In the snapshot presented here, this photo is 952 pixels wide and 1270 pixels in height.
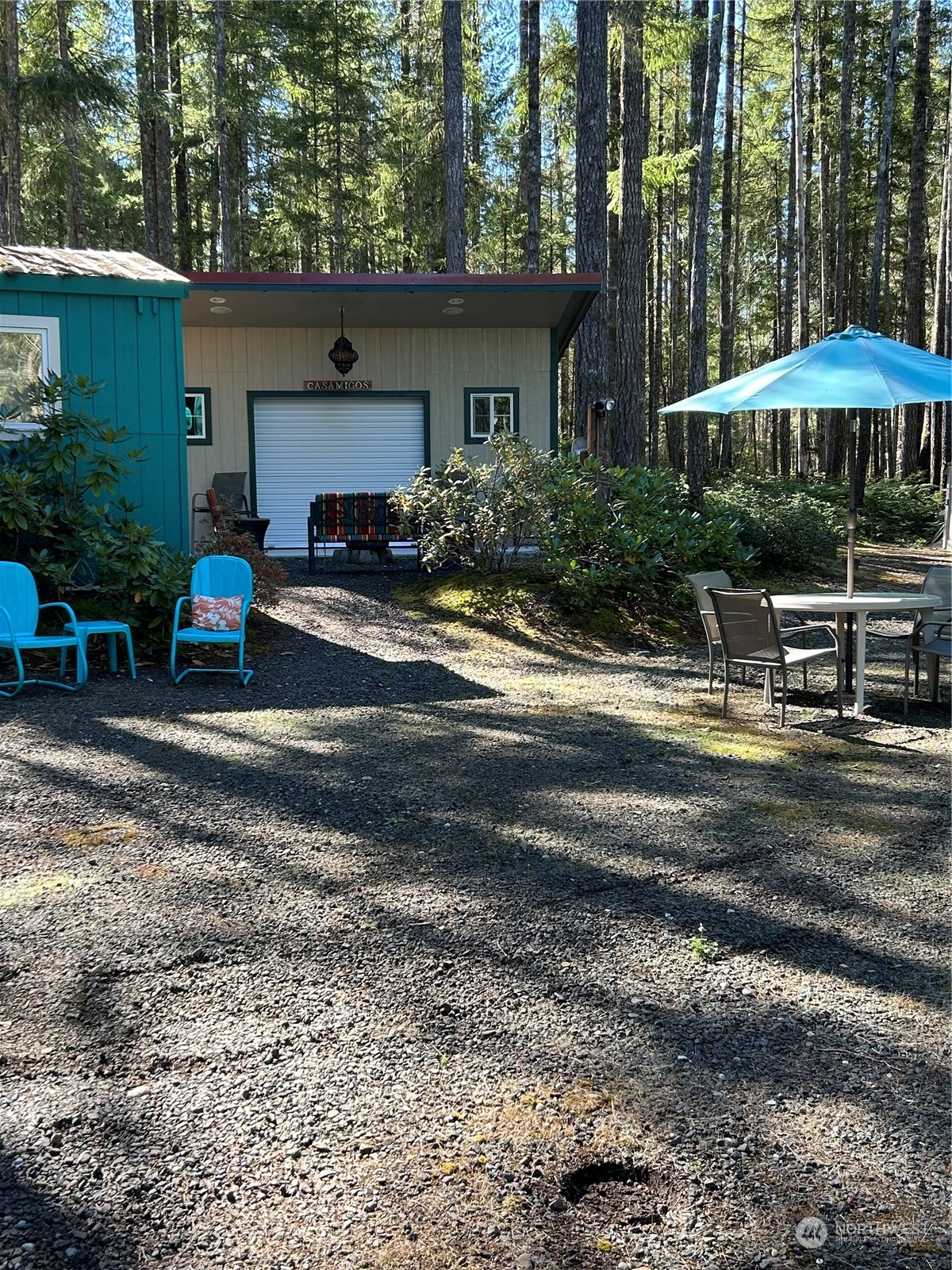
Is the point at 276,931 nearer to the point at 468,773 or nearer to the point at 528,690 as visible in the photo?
the point at 468,773

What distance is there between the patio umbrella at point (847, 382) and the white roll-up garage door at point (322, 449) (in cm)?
896

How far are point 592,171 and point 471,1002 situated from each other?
13075 millimetres

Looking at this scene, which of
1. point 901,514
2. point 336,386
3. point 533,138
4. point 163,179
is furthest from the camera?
point 163,179

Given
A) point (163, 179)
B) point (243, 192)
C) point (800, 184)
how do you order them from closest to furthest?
point (163, 179), point (800, 184), point (243, 192)

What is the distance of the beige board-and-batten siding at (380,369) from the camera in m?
15.4

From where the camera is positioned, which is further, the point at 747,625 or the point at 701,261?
the point at 701,261

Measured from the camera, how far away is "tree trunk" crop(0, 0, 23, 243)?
16875mm

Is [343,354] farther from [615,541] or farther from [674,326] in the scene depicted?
[674,326]

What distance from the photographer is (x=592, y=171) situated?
1396cm

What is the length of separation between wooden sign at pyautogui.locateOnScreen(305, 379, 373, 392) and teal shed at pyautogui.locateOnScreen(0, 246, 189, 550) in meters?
5.43

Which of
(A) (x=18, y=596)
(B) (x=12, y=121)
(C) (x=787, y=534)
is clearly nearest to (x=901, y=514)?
(C) (x=787, y=534)

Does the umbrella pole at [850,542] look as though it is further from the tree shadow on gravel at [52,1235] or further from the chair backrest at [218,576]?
the tree shadow on gravel at [52,1235]

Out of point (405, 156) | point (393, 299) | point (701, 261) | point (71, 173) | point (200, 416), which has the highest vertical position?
point (405, 156)

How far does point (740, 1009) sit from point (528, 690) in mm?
4828
